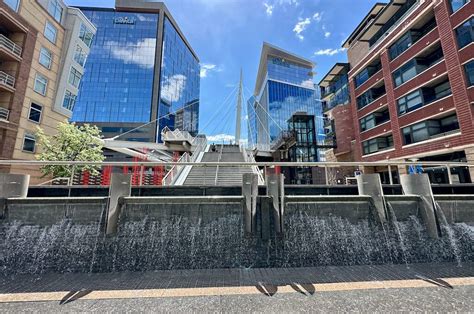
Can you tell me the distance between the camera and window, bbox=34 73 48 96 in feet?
65.4

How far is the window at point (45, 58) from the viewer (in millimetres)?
20575

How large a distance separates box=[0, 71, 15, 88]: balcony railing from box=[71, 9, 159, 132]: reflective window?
51.0 meters

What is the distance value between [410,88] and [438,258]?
21980 mm

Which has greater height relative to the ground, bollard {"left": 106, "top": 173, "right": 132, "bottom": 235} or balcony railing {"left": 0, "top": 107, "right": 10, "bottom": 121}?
balcony railing {"left": 0, "top": 107, "right": 10, "bottom": 121}

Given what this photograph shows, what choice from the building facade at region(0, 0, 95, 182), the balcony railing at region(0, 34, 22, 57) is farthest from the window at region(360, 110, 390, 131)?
the balcony railing at region(0, 34, 22, 57)

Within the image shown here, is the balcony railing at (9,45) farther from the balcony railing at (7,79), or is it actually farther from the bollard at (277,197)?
the bollard at (277,197)

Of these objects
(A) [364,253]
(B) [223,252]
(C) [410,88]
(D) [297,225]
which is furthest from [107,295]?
(C) [410,88]

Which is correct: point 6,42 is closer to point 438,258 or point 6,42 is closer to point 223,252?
point 223,252

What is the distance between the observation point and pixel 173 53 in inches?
3145

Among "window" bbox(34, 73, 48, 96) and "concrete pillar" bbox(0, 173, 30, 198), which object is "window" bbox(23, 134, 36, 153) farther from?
"concrete pillar" bbox(0, 173, 30, 198)

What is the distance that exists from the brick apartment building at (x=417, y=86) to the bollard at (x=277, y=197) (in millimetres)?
17287

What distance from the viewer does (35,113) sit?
19.7 metres

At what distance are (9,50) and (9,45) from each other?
1.01 meters

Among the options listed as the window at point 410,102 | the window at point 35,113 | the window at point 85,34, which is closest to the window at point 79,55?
the window at point 85,34
